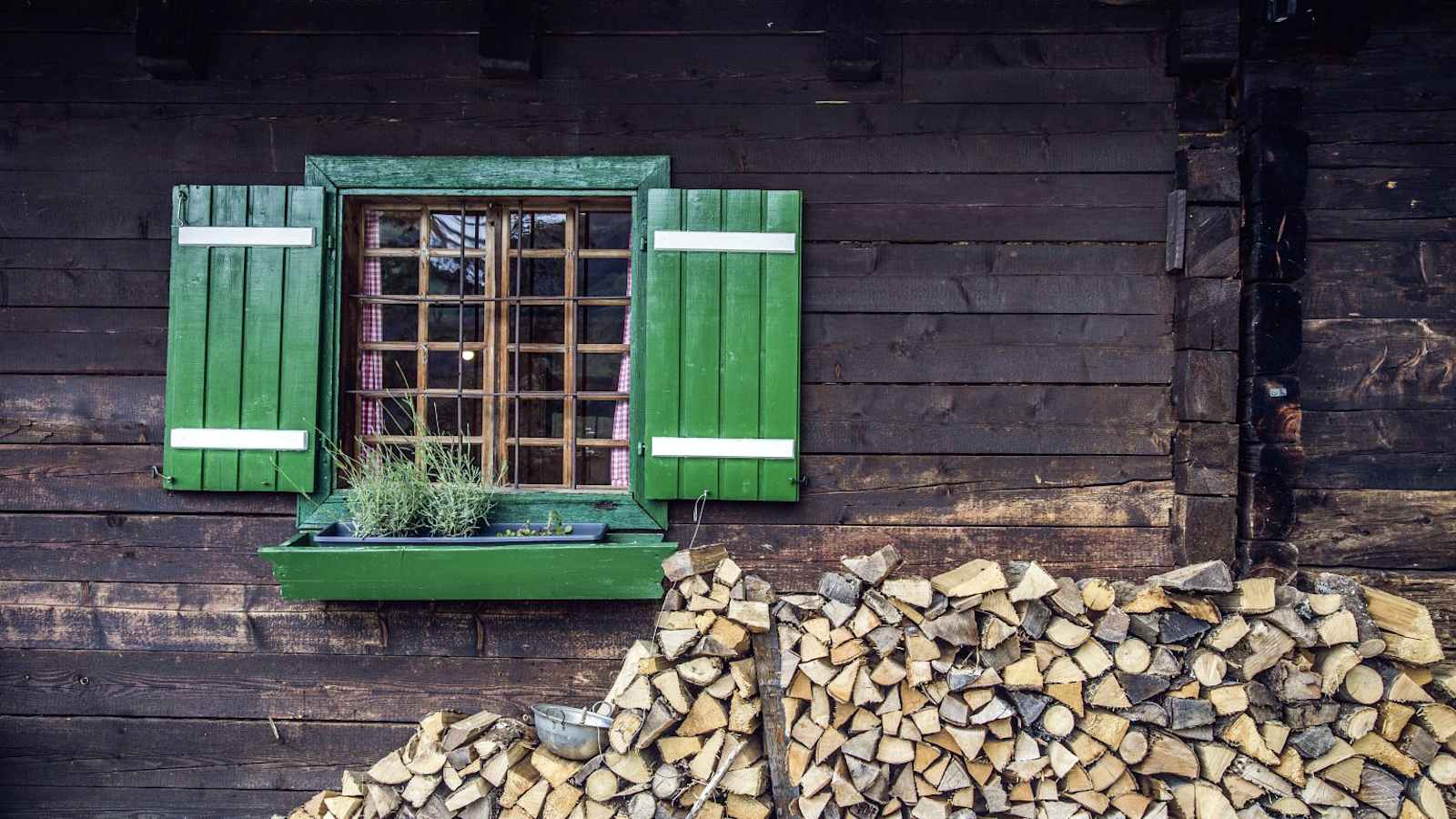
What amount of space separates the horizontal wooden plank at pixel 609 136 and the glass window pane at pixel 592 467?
111 centimetres

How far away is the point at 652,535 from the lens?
300cm

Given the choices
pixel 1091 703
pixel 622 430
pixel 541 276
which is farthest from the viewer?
pixel 541 276

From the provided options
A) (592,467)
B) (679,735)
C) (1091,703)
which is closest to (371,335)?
(592,467)

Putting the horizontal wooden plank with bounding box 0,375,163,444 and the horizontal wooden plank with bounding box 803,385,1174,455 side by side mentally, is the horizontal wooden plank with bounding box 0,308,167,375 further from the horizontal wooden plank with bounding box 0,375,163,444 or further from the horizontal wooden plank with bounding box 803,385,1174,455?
the horizontal wooden plank with bounding box 803,385,1174,455

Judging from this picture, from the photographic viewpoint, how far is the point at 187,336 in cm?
297

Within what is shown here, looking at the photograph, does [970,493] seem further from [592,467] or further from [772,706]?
[592,467]

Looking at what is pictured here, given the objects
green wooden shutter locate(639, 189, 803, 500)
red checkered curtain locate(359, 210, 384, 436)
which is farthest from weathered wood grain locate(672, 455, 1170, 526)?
red checkered curtain locate(359, 210, 384, 436)

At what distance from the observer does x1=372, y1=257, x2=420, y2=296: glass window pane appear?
320 cm

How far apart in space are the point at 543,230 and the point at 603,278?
0.98 feet

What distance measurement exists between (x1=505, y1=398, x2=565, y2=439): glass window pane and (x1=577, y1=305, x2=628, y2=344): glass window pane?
276mm

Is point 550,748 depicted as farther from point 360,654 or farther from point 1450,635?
point 1450,635

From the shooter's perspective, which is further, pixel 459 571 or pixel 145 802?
pixel 145 802

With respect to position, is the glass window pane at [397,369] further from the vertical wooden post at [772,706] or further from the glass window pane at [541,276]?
the vertical wooden post at [772,706]

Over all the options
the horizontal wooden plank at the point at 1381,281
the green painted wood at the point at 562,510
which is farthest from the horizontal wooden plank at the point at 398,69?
the horizontal wooden plank at the point at 1381,281
